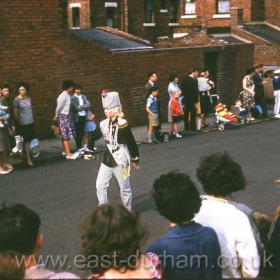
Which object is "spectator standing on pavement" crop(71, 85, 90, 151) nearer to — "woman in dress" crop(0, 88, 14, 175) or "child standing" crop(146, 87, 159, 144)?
"child standing" crop(146, 87, 159, 144)

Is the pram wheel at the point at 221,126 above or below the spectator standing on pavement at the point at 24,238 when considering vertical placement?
below

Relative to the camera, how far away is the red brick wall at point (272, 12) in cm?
3462

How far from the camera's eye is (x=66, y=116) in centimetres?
1371

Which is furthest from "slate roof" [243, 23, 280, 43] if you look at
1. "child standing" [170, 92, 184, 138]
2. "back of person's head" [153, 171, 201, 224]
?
"back of person's head" [153, 171, 201, 224]

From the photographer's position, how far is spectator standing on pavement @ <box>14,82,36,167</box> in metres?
12.7

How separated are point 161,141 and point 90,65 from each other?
3.37 metres

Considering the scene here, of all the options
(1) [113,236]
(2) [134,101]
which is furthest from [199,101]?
(1) [113,236]

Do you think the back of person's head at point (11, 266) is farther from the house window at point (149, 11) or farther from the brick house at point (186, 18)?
the house window at point (149, 11)

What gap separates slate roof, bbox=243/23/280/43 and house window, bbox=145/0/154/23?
5.40m

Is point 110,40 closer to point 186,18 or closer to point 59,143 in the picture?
point 59,143

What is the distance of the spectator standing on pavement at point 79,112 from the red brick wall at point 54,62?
2093mm

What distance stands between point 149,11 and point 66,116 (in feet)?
69.1

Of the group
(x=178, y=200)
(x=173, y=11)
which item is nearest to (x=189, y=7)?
(x=173, y=11)

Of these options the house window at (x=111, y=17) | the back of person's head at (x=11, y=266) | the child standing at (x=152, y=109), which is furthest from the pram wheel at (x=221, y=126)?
the back of person's head at (x=11, y=266)
